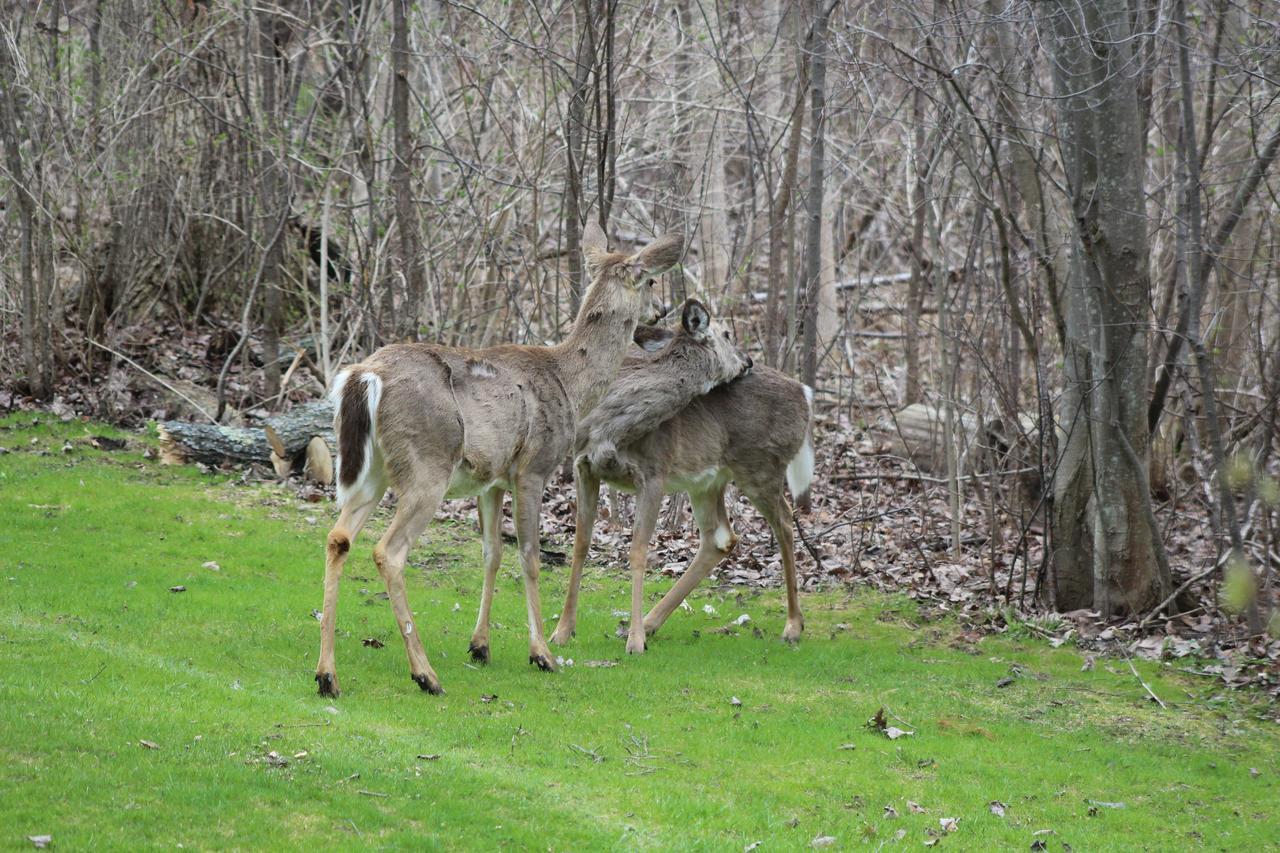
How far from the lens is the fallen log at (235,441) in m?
13.7

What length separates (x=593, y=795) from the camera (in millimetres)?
5777

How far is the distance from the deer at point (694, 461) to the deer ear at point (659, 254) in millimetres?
879

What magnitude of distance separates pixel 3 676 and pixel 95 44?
12.3m

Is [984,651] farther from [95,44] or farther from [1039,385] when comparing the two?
[95,44]

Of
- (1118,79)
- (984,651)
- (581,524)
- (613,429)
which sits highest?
(1118,79)

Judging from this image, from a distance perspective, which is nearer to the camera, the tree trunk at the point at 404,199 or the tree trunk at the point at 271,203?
the tree trunk at the point at 404,199

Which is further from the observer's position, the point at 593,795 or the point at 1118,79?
the point at 1118,79

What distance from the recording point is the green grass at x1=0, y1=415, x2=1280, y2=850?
5.32 meters

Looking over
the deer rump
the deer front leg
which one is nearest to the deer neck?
the deer rump

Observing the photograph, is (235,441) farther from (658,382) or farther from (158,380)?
(658,382)

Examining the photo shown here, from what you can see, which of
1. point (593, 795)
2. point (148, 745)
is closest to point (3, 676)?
point (148, 745)

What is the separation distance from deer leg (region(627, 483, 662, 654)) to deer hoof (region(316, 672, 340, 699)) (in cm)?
236

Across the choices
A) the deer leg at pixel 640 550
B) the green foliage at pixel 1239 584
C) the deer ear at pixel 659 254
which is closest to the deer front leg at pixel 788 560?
the deer leg at pixel 640 550

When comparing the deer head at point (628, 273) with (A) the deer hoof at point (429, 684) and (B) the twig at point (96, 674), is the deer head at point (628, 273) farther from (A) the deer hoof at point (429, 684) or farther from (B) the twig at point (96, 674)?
(B) the twig at point (96, 674)
